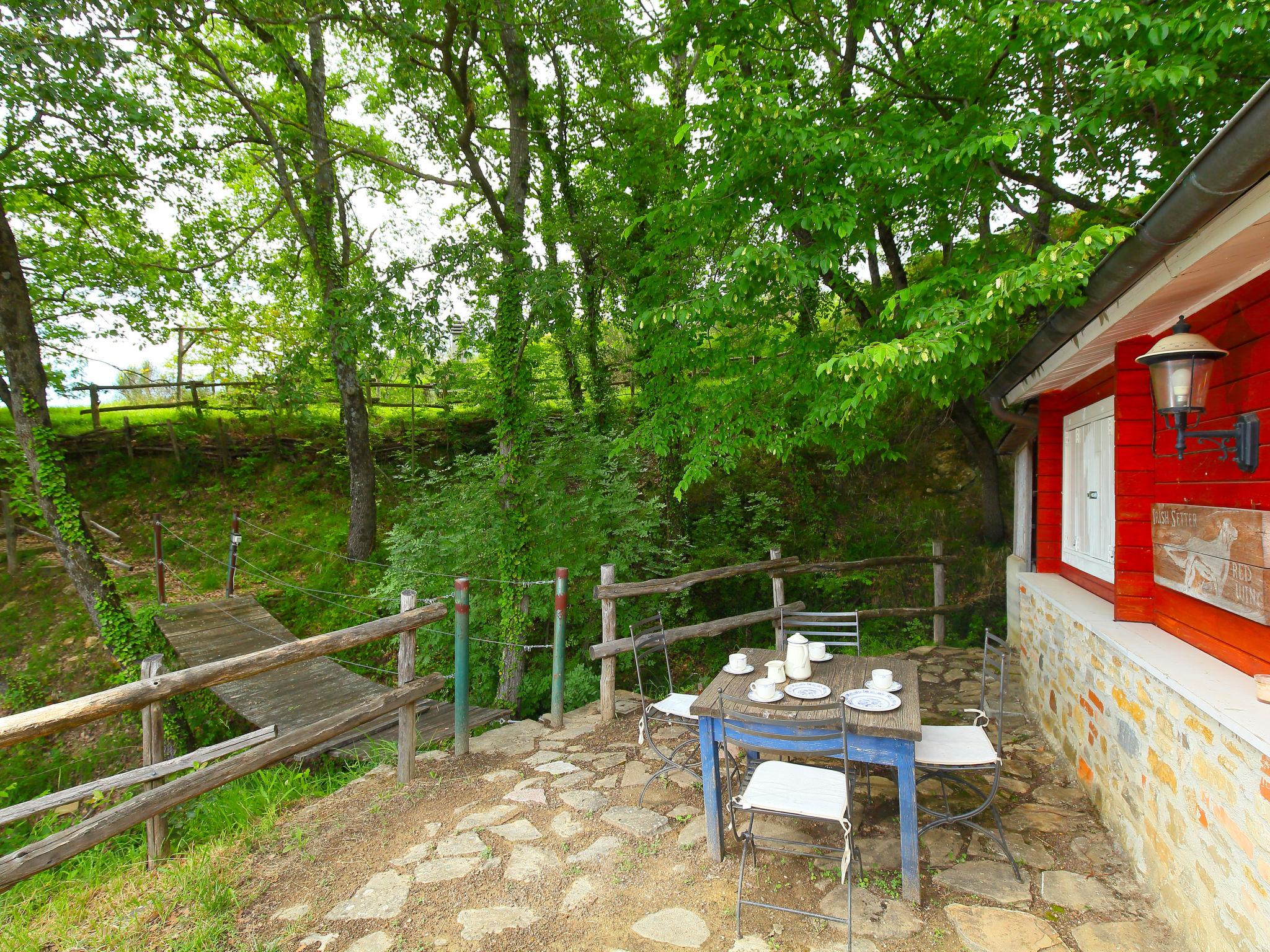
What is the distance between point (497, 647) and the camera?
6664mm

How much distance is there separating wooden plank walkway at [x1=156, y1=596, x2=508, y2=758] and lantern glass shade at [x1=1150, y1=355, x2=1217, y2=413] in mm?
4459

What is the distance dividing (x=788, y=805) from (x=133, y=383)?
45.5 feet

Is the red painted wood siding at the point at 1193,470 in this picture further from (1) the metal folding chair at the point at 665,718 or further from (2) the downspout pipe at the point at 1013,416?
(1) the metal folding chair at the point at 665,718

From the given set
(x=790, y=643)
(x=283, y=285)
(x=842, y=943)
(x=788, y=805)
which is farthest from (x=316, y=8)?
(x=842, y=943)

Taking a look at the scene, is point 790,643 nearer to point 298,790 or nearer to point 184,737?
point 298,790

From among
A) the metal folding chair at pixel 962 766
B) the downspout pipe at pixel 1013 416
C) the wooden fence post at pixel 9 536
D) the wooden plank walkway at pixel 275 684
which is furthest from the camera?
the wooden fence post at pixel 9 536

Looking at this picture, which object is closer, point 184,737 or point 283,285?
point 184,737

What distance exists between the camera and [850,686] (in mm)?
3184

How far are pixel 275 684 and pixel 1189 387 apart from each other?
7.33 m

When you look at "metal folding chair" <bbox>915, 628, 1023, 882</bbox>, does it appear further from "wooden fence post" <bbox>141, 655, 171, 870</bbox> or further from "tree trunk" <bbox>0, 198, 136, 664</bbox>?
"tree trunk" <bbox>0, 198, 136, 664</bbox>

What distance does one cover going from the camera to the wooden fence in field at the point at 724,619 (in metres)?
4.68

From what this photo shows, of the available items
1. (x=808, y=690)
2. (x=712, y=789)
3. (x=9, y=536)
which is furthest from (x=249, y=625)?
(x=808, y=690)

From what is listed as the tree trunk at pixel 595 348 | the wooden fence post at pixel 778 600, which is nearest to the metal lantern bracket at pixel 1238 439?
the wooden fence post at pixel 778 600

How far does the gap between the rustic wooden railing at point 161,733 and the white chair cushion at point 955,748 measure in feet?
9.09
